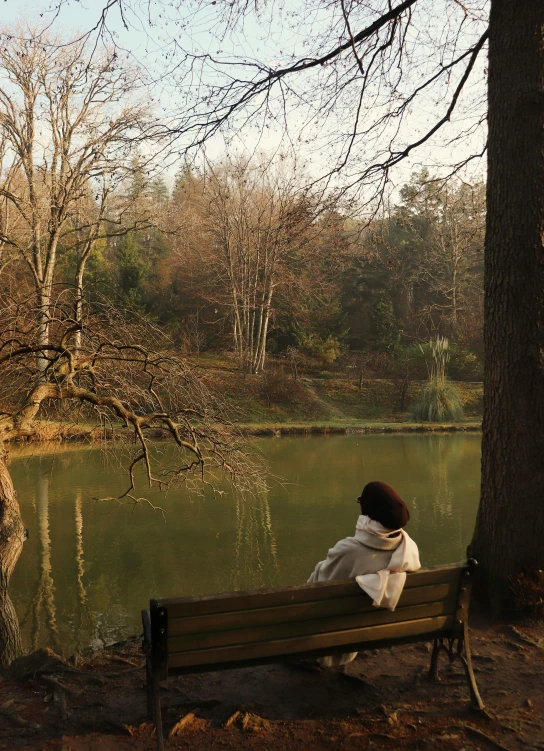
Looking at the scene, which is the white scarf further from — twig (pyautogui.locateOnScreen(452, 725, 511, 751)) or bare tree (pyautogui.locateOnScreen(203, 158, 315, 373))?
bare tree (pyautogui.locateOnScreen(203, 158, 315, 373))

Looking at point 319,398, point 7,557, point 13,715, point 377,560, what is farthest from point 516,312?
point 319,398

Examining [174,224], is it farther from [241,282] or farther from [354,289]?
[354,289]

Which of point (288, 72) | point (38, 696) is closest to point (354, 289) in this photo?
point (288, 72)

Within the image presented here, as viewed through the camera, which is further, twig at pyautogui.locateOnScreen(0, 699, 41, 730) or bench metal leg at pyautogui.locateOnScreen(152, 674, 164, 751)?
twig at pyautogui.locateOnScreen(0, 699, 41, 730)

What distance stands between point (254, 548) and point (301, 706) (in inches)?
190

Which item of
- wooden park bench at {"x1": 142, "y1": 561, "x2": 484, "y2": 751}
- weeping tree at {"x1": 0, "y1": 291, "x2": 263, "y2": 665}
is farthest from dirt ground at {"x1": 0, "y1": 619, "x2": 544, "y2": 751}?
→ weeping tree at {"x1": 0, "y1": 291, "x2": 263, "y2": 665}

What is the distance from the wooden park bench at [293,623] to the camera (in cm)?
249

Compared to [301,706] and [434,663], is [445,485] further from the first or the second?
[301,706]

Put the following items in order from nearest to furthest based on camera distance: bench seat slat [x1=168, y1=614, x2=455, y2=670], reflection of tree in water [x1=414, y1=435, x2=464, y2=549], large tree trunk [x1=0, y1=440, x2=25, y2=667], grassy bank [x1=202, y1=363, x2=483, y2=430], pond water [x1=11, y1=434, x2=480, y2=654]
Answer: bench seat slat [x1=168, y1=614, x2=455, y2=670] → large tree trunk [x1=0, y1=440, x2=25, y2=667] → pond water [x1=11, y1=434, x2=480, y2=654] → reflection of tree in water [x1=414, y1=435, x2=464, y2=549] → grassy bank [x1=202, y1=363, x2=483, y2=430]

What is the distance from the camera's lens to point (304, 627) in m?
2.68

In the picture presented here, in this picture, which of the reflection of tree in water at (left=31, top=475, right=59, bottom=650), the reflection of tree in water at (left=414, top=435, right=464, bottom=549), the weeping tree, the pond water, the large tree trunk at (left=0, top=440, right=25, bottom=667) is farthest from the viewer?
the reflection of tree in water at (left=414, top=435, right=464, bottom=549)

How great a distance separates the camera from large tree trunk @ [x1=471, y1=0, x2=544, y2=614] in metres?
3.86

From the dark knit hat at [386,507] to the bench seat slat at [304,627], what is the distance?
1.18 feet

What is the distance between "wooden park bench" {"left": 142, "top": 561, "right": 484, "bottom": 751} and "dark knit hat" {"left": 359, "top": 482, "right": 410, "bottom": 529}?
0.80 feet
